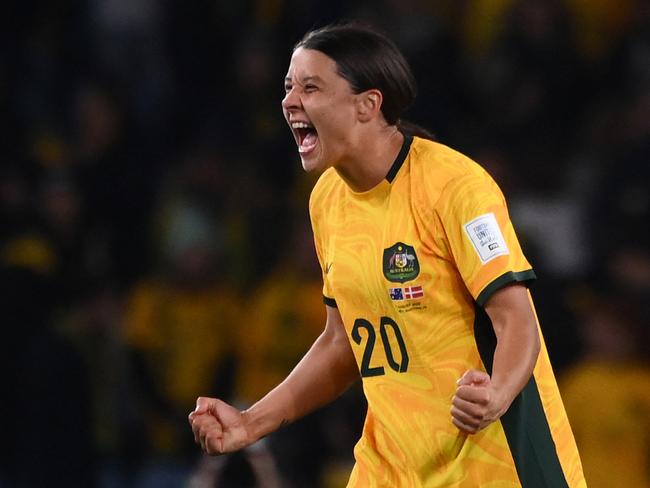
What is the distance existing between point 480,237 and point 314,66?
2.11ft

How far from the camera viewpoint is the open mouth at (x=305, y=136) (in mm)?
3842

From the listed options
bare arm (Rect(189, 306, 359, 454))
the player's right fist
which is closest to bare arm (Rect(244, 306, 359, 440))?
bare arm (Rect(189, 306, 359, 454))

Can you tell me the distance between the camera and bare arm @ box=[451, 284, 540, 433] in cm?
327

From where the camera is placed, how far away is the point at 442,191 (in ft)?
12.0

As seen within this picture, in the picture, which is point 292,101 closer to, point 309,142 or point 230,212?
point 309,142

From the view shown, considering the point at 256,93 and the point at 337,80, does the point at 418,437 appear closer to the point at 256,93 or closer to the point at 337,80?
the point at 337,80

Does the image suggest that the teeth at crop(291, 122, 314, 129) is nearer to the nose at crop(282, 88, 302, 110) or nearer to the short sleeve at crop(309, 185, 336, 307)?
the nose at crop(282, 88, 302, 110)

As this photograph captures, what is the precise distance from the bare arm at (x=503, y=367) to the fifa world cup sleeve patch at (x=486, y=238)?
88 millimetres

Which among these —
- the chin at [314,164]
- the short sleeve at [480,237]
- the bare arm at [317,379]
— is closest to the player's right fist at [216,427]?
the bare arm at [317,379]

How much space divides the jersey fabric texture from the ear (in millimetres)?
133

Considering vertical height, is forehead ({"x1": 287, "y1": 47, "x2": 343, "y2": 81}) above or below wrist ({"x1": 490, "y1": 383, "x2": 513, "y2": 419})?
above

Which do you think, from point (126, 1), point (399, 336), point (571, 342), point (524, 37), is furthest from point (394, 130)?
point (126, 1)

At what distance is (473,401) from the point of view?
326 centimetres

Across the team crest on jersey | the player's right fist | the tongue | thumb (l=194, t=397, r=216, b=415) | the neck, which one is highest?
the tongue
